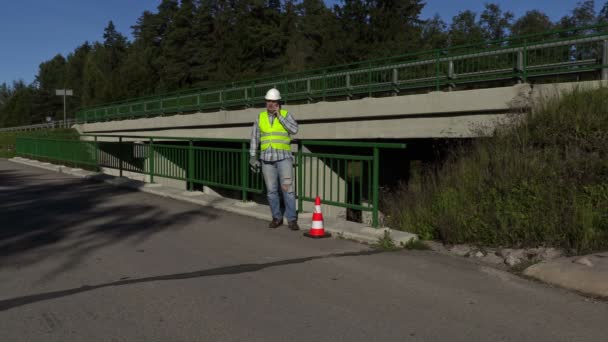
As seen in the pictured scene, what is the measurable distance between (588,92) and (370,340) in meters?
6.68

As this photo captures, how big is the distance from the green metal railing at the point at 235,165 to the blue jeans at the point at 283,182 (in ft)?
1.75

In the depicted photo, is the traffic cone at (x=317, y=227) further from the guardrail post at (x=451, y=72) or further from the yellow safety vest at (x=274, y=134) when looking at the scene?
the guardrail post at (x=451, y=72)

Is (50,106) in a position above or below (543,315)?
above

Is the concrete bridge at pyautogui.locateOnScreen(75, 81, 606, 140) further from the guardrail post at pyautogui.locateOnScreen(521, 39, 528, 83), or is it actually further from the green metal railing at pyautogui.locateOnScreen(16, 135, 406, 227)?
the green metal railing at pyautogui.locateOnScreen(16, 135, 406, 227)

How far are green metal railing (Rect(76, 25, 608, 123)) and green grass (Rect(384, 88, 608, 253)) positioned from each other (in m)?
3.60

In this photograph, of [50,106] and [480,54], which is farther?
[50,106]

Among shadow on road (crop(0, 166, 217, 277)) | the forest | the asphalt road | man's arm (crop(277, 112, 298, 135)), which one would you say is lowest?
the asphalt road

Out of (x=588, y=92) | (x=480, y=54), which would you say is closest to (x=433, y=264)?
(x=588, y=92)

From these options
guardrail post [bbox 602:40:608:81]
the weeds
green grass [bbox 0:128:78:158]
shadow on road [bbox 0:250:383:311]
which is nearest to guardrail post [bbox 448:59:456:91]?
guardrail post [bbox 602:40:608:81]

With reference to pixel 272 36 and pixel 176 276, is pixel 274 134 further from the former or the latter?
pixel 272 36

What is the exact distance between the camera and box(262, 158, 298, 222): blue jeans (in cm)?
736

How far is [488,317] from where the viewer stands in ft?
12.8

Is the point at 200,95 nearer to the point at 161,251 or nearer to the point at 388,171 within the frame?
the point at 388,171

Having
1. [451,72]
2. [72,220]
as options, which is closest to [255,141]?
[72,220]
